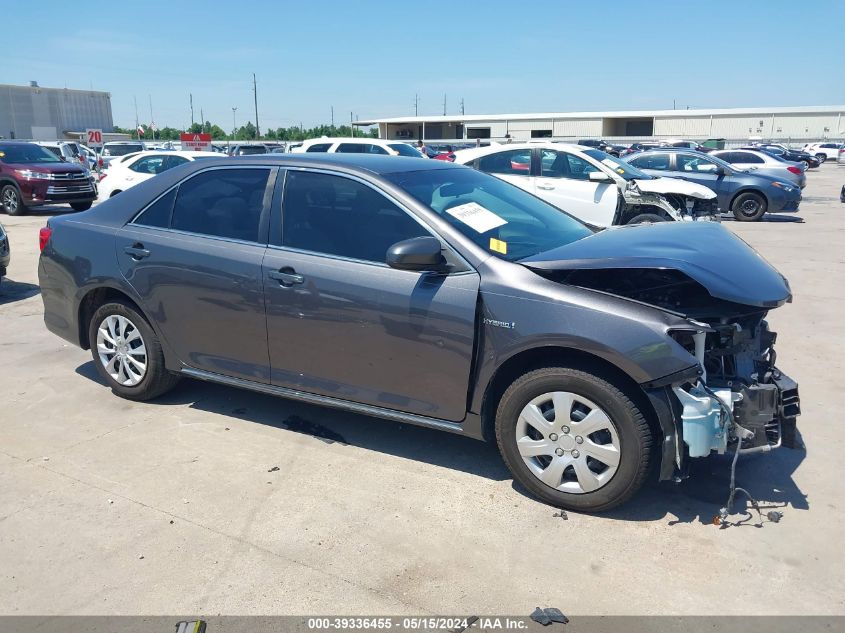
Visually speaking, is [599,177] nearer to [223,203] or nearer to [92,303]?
[223,203]

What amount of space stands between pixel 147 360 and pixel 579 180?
834cm

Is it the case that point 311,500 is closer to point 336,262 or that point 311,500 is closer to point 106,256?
point 336,262

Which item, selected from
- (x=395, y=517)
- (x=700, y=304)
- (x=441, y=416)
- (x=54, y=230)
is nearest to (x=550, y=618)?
(x=395, y=517)

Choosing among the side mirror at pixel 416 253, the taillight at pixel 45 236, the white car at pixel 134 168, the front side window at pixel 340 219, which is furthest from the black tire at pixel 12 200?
the side mirror at pixel 416 253

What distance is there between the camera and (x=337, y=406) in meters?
4.24

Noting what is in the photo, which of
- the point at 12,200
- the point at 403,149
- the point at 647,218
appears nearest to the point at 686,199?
the point at 647,218

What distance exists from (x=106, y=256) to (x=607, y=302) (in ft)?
11.3

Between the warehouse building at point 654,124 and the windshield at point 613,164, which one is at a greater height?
the warehouse building at point 654,124

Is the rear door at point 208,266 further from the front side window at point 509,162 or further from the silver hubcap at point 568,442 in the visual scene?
the front side window at point 509,162

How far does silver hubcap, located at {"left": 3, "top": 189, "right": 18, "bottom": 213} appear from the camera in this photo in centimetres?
1750

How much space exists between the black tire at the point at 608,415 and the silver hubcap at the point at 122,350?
8.89 ft

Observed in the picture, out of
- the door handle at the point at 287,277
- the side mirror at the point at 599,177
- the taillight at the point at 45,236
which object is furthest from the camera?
the side mirror at the point at 599,177

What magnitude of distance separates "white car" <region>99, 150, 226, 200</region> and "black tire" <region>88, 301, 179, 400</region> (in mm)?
10097

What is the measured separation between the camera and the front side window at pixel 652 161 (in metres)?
16.7
